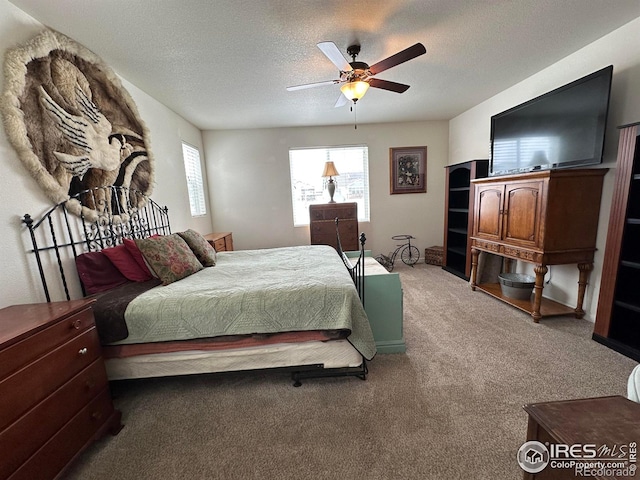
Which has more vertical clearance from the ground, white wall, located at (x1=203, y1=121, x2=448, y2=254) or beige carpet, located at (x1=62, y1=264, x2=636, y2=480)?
white wall, located at (x1=203, y1=121, x2=448, y2=254)

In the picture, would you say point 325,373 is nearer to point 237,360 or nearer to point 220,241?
point 237,360

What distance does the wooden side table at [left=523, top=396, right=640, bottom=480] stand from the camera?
70 cm

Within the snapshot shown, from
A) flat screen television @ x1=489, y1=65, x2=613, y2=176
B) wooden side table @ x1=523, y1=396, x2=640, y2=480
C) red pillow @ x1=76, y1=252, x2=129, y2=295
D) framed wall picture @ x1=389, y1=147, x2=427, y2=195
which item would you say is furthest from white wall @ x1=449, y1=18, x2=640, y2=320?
red pillow @ x1=76, y1=252, x2=129, y2=295

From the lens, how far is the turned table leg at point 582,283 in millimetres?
2438

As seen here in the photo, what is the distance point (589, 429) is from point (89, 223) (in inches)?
119

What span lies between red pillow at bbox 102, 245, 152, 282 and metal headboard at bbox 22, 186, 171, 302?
22cm

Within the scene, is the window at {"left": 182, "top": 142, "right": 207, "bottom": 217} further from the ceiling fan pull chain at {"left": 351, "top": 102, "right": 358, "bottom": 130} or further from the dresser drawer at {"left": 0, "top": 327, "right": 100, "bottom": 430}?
the dresser drawer at {"left": 0, "top": 327, "right": 100, "bottom": 430}

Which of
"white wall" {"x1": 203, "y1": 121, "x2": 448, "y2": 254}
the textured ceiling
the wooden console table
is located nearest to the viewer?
the textured ceiling

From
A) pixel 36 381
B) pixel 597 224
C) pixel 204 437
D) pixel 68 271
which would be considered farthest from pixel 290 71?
pixel 597 224

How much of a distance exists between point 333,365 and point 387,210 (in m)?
3.58

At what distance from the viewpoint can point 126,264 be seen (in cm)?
202

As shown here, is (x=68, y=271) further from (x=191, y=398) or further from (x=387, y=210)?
(x=387, y=210)

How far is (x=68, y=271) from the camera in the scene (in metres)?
1.87

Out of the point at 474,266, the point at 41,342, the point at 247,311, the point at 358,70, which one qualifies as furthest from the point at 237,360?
the point at 474,266
